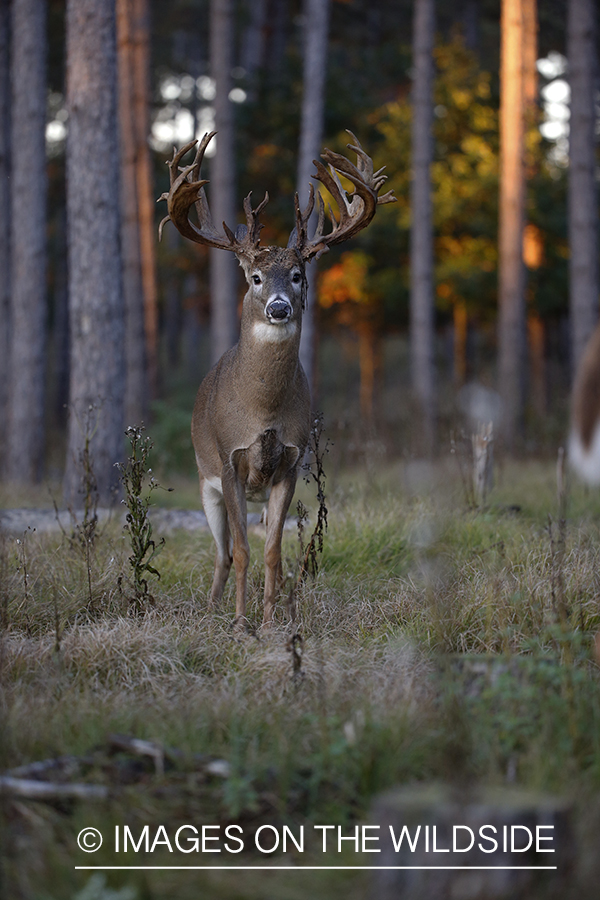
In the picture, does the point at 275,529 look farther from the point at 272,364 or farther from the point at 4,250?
the point at 4,250

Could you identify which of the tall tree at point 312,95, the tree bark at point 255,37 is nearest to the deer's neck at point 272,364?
the tall tree at point 312,95

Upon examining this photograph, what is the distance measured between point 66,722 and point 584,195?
39.4 feet

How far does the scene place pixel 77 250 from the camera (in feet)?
28.2

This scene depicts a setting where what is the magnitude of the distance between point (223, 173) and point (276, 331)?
9.58 m

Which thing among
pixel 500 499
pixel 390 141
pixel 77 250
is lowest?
pixel 500 499

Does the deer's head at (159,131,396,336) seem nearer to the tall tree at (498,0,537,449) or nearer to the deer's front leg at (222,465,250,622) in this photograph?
the deer's front leg at (222,465,250,622)

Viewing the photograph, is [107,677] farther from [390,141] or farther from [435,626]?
[390,141]

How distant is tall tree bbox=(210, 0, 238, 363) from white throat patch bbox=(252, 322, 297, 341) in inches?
354

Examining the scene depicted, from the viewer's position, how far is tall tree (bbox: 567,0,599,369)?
1340 centimetres

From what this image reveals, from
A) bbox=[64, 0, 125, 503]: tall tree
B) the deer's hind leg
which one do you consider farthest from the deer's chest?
bbox=[64, 0, 125, 503]: tall tree

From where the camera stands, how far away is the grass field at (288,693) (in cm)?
293

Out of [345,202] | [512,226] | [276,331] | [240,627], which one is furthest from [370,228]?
[240,627]

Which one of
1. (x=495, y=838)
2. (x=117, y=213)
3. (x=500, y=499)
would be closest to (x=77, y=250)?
(x=117, y=213)

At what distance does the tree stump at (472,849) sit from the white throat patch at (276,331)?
10.1 feet
